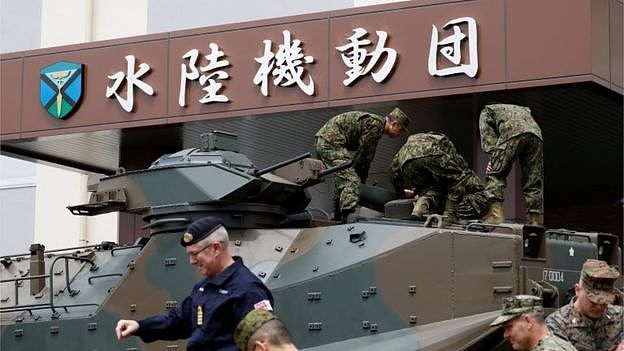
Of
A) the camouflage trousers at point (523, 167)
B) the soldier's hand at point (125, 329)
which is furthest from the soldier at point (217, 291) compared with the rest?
the camouflage trousers at point (523, 167)

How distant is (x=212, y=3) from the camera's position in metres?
23.0

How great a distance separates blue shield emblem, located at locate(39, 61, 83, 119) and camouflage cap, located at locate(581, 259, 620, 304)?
12.6 metres

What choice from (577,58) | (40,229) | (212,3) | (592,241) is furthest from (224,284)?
(40,229)

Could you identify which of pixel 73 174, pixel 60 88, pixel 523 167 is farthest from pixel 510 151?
pixel 73 174

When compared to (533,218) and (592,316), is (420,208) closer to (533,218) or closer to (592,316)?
(533,218)

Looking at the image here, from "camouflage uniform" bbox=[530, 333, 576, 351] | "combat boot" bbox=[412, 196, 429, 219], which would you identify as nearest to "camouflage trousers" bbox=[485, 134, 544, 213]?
"combat boot" bbox=[412, 196, 429, 219]

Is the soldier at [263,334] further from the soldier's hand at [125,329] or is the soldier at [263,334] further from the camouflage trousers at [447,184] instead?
the camouflage trousers at [447,184]

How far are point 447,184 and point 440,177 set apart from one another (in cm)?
10

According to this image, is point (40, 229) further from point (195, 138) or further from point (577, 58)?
point (577, 58)

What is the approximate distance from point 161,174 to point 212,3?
40.6 feet

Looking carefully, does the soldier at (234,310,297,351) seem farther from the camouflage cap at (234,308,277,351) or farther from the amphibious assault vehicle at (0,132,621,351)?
the amphibious assault vehicle at (0,132,621,351)

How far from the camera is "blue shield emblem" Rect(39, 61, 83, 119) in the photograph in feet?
64.7

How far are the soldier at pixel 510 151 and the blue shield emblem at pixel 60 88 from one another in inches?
353

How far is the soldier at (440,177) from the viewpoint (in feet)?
38.1
